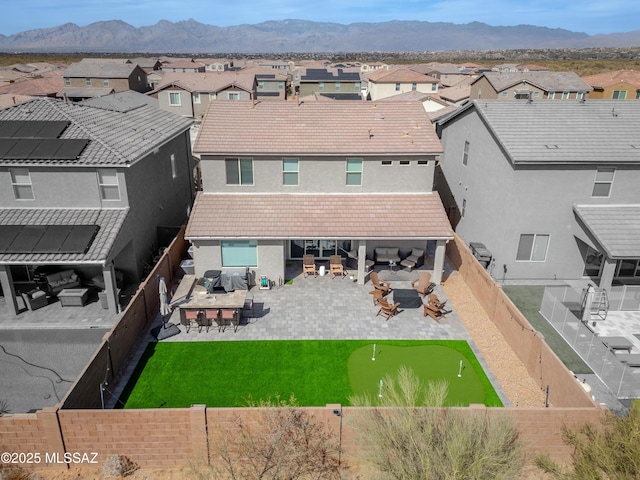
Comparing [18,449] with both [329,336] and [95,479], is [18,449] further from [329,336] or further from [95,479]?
[329,336]

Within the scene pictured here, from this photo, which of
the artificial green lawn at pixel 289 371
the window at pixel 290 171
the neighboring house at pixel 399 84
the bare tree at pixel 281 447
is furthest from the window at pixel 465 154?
the neighboring house at pixel 399 84

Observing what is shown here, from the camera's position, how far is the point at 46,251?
17625 mm

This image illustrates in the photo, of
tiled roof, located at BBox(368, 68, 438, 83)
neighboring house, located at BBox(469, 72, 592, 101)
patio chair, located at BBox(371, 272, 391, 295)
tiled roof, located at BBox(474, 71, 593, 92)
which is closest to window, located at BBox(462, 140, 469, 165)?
patio chair, located at BBox(371, 272, 391, 295)

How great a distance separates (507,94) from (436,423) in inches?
2228

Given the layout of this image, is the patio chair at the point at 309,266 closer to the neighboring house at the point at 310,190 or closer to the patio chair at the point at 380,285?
the neighboring house at the point at 310,190

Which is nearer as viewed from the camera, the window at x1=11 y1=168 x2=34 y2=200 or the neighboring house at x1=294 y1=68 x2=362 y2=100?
the window at x1=11 y1=168 x2=34 y2=200

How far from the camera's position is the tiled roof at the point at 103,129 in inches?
744

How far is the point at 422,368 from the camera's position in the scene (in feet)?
52.2

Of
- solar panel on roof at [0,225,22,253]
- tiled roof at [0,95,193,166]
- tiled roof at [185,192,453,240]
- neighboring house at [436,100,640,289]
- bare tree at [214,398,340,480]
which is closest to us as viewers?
bare tree at [214,398,340,480]

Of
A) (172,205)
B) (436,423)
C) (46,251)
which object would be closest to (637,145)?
(436,423)

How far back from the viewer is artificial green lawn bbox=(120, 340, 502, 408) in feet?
47.2

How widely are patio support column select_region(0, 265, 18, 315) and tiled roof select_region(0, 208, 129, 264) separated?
623mm

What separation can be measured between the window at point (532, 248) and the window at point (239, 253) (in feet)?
41.5

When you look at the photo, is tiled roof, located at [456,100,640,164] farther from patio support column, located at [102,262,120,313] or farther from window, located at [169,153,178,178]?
patio support column, located at [102,262,120,313]
